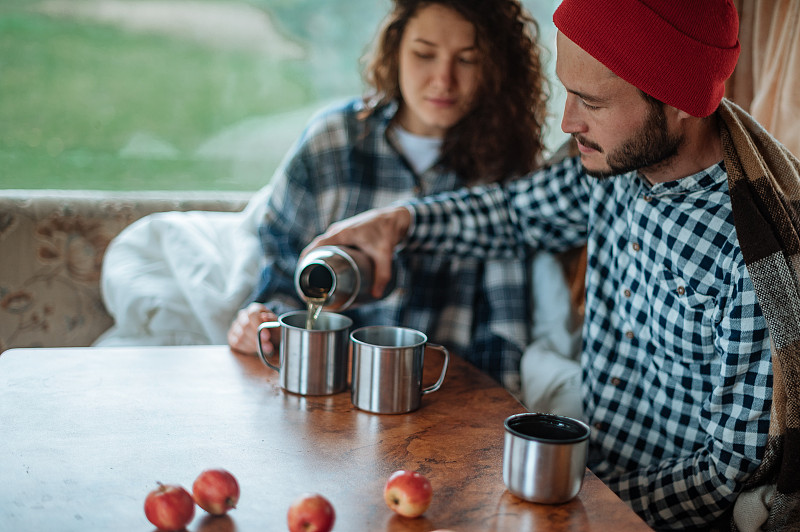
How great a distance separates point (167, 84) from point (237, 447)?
2010 mm

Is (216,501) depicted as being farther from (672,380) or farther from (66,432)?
(672,380)

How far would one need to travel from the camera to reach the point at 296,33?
2.75 m

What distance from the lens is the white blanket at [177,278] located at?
1851 mm

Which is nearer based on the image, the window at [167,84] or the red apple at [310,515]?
the red apple at [310,515]

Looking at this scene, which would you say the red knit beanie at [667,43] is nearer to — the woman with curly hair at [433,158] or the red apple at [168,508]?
the woman with curly hair at [433,158]

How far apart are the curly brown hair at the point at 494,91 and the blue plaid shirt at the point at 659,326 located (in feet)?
0.71

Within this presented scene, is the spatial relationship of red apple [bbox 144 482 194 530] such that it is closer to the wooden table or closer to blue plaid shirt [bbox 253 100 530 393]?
the wooden table

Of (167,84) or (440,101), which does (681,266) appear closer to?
(440,101)

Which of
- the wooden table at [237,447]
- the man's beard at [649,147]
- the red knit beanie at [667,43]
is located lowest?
the wooden table at [237,447]

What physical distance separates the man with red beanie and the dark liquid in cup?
15.2 inches

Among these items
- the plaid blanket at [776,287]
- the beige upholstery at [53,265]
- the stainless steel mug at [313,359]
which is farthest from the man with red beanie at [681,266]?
the beige upholstery at [53,265]

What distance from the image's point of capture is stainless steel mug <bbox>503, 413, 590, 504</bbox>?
821 mm

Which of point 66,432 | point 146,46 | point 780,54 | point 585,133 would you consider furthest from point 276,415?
point 146,46

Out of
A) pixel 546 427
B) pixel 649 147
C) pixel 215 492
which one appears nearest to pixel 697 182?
pixel 649 147
